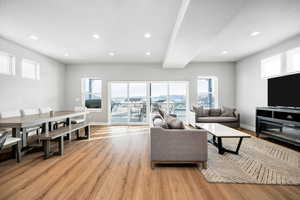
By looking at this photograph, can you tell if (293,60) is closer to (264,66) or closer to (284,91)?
(284,91)

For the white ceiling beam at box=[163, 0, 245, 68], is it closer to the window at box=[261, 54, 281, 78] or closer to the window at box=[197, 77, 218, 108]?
the window at box=[261, 54, 281, 78]

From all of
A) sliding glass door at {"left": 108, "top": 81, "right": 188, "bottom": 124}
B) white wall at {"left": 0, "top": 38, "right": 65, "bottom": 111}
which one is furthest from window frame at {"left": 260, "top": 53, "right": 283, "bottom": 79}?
white wall at {"left": 0, "top": 38, "right": 65, "bottom": 111}

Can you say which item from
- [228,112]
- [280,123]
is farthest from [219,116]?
[280,123]

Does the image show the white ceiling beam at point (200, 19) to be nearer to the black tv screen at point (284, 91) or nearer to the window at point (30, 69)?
the black tv screen at point (284, 91)

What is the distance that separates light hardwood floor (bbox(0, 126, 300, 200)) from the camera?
5.47 feet

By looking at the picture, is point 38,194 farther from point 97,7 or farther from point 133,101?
point 133,101

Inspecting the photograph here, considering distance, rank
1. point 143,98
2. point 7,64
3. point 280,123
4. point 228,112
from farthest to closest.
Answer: point 143,98 < point 228,112 < point 7,64 < point 280,123

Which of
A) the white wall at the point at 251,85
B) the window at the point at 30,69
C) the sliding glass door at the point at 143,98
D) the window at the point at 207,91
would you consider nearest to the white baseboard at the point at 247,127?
the white wall at the point at 251,85

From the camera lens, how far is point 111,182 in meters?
1.93

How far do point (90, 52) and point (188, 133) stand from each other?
431cm

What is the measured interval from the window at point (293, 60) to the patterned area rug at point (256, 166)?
6.88ft

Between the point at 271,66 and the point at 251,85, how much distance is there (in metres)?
0.99

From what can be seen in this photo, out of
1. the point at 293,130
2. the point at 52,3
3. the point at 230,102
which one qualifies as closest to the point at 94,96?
the point at 52,3

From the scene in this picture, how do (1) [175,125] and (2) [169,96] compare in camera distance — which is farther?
(2) [169,96]
